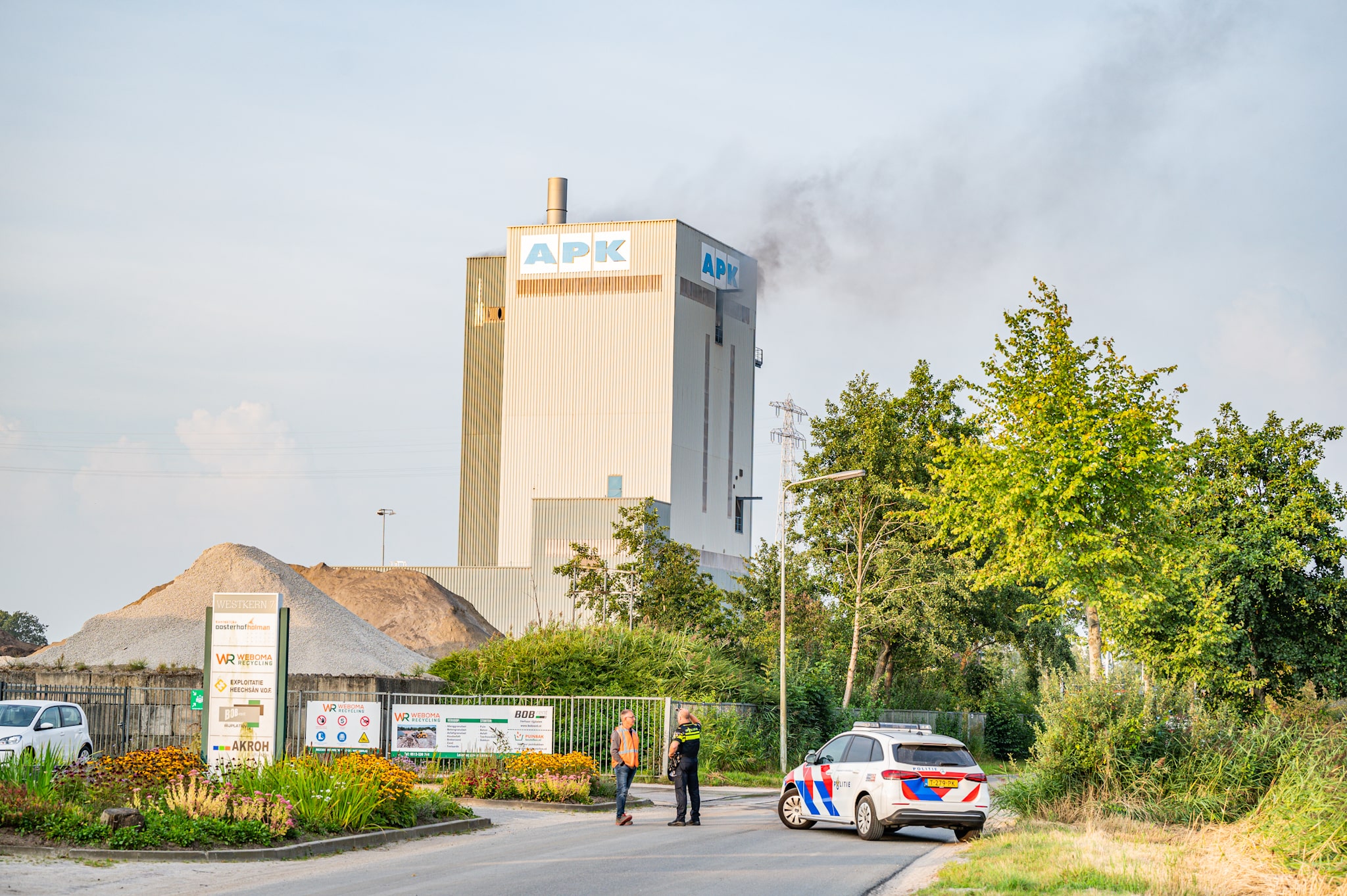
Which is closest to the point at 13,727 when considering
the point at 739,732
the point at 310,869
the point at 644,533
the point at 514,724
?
the point at 514,724

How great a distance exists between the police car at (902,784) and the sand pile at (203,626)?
22.0 metres

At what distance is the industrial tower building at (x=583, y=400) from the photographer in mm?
81750

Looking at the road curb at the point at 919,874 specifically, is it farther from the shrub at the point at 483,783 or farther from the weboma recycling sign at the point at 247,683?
the weboma recycling sign at the point at 247,683

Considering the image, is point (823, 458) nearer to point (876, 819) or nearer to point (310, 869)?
point (876, 819)

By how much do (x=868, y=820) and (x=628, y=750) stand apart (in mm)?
3945

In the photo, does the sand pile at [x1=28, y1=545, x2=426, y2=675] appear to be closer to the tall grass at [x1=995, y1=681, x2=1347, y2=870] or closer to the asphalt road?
the asphalt road

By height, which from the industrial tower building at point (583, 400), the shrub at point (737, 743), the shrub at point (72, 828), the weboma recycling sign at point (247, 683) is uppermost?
the industrial tower building at point (583, 400)

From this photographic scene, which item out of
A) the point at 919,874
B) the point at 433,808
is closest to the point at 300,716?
the point at 433,808

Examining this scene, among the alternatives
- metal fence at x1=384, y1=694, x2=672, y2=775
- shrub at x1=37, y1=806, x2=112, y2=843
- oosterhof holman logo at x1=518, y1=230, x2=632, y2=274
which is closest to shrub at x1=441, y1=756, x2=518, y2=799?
metal fence at x1=384, y1=694, x2=672, y2=775

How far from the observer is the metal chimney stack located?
298ft

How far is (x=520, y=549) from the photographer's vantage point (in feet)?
273

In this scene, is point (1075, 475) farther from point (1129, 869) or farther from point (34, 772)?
point (34, 772)

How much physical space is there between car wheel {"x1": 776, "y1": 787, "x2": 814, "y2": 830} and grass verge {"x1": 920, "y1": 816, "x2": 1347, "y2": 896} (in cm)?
369

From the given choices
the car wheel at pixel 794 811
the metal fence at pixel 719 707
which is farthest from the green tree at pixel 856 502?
the car wheel at pixel 794 811
